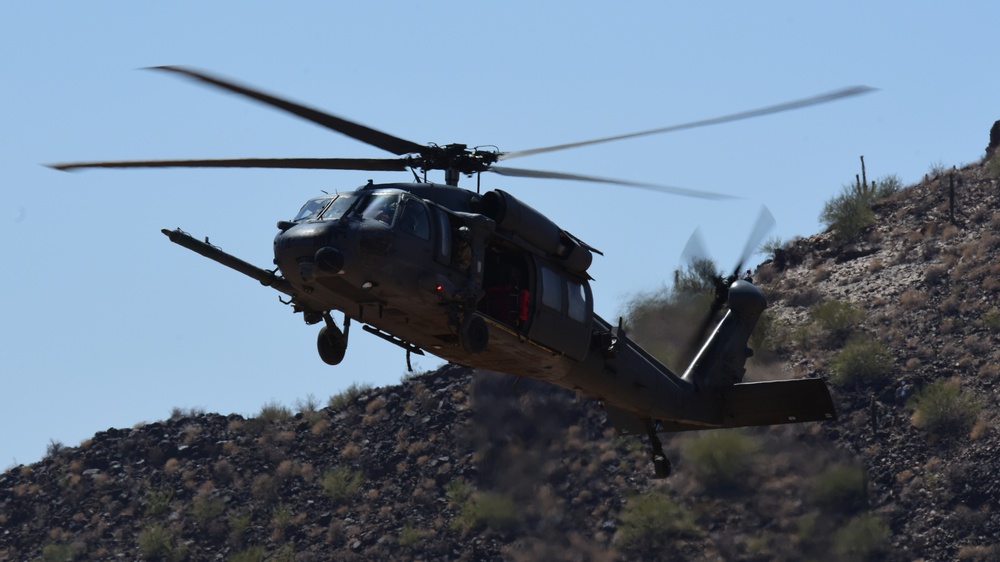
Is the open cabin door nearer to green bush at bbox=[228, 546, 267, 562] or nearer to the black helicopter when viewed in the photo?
the black helicopter

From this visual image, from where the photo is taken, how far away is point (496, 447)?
147 ft

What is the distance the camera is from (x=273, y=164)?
68.0 ft

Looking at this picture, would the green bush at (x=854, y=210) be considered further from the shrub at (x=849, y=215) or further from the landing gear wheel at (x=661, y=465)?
the landing gear wheel at (x=661, y=465)

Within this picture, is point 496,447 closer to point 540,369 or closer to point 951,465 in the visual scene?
point 951,465

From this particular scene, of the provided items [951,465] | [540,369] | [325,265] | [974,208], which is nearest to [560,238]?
[540,369]

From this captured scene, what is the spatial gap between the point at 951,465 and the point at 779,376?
5.42 meters

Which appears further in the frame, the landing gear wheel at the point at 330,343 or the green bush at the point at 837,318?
the green bush at the point at 837,318

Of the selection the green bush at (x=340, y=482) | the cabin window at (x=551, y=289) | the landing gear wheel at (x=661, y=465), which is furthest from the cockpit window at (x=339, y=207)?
the green bush at (x=340, y=482)

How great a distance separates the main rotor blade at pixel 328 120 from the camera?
1780 centimetres

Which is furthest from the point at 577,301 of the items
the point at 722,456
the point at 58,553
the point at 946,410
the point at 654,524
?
the point at 58,553

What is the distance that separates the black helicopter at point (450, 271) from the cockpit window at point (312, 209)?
0.9 inches

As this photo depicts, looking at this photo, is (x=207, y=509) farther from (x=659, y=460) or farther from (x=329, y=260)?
(x=329, y=260)

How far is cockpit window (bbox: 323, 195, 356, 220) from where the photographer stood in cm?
1991

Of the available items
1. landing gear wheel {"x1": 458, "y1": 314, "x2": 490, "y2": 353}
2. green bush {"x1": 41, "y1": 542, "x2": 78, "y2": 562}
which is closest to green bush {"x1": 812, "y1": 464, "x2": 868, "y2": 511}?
landing gear wheel {"x1": 458, "y1": 314, "x2": 490, "y2": 353}
